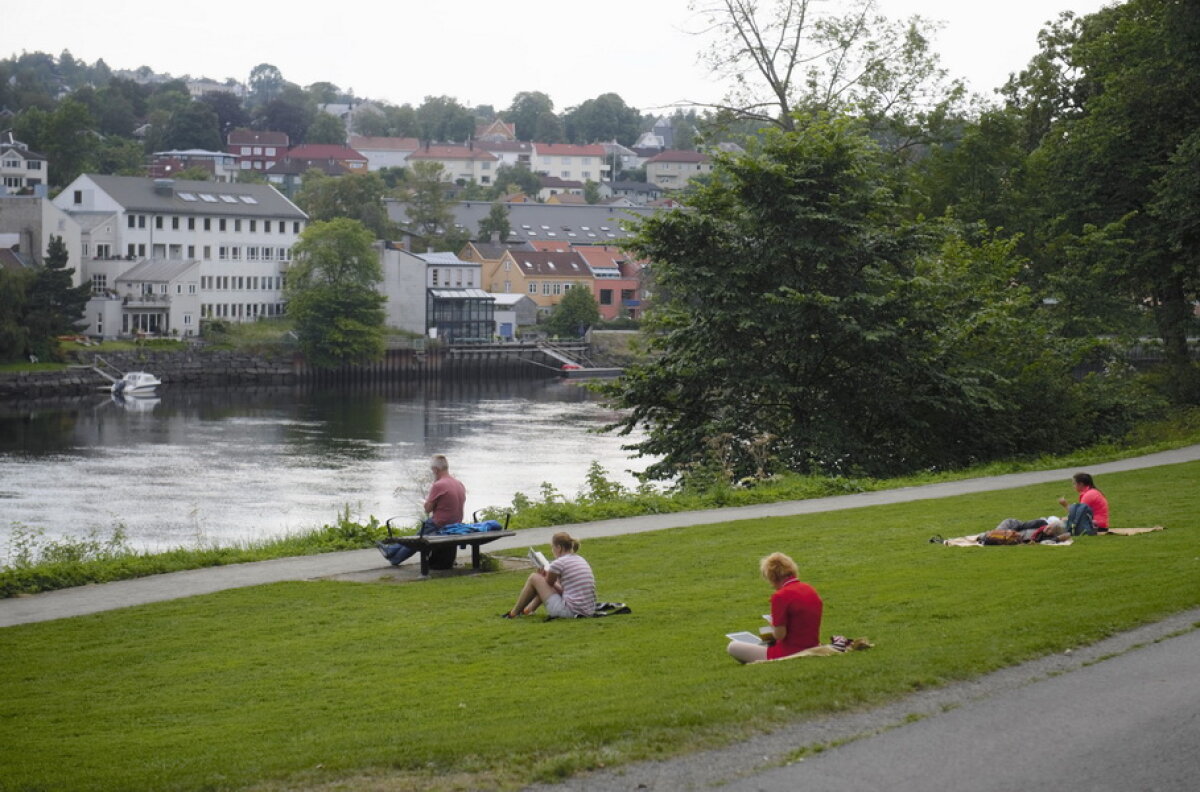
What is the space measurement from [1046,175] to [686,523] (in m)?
30.2

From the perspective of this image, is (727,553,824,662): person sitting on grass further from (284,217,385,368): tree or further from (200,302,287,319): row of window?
(200,302,287,319): row of window

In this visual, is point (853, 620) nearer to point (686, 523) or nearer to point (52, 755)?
point (52, 755)

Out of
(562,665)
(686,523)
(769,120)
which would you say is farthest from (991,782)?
(769,120)

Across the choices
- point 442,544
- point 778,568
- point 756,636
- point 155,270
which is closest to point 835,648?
point 756,636

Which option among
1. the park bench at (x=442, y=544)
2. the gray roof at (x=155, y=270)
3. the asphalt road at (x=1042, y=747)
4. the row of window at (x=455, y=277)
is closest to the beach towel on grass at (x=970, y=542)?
the park bench at (x=442, y=544)

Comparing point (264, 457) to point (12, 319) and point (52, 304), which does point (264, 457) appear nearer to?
point (12, 319)

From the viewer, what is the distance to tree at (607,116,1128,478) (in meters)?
29.1

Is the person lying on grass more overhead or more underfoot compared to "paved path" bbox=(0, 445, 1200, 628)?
more overhead

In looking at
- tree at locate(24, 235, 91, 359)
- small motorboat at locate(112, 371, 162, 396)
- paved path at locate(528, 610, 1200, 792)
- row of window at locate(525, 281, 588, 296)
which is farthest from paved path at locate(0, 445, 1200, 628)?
row of window at locate(525, 281, 588, 296)

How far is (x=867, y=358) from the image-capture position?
2948 centimetres

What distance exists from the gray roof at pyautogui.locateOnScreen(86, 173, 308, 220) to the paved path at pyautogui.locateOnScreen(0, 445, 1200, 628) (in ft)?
325

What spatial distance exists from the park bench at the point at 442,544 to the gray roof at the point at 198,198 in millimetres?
102319

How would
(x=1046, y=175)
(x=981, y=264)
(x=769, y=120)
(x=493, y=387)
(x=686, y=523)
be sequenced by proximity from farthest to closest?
(x=493, y=387), (x=1046, y=175), (x=769, y=120), (x=981, y=264), (x=686, y=523)

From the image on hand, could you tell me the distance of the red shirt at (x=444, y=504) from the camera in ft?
58.1
